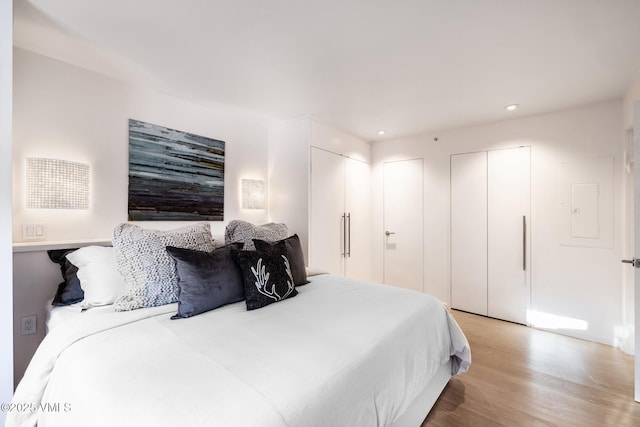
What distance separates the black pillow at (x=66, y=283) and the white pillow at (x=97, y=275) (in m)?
0.08

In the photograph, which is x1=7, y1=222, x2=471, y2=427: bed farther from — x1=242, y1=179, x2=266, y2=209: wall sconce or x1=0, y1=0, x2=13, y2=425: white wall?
x1=242, y1=179, x2=266, y2=209: wall sconce

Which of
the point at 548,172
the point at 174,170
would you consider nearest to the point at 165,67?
the point at 174,170

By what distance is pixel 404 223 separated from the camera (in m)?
4.12

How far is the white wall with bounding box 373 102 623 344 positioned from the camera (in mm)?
2787

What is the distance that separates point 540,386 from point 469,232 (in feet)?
6.12

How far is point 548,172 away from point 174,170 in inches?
Answer: 155

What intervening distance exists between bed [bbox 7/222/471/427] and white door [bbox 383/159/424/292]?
2278 millimetres

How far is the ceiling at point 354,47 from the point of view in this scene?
155 cm

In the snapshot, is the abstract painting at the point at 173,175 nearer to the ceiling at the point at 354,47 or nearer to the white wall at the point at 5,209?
the ceiling at the point at 354,47

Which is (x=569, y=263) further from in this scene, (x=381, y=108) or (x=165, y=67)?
(x=165, y=67)

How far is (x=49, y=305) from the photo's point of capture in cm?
185

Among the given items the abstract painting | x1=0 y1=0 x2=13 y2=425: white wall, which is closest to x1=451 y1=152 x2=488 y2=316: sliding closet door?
the abstract painting

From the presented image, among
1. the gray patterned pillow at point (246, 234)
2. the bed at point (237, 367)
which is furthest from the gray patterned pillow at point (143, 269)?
the gray patterned pillow at point (246, 234)

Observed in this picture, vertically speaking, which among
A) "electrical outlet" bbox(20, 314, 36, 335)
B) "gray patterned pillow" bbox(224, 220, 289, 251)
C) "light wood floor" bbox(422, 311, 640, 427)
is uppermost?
"gray patterned pillow" bbox(224, 220, 289, 251)
